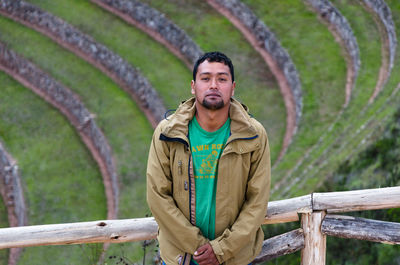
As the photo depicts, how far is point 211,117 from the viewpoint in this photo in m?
4.96

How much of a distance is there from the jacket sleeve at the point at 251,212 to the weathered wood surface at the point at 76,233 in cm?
113

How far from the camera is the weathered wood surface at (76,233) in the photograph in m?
5.61

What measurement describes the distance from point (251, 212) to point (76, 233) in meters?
2.03

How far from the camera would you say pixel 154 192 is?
493cm

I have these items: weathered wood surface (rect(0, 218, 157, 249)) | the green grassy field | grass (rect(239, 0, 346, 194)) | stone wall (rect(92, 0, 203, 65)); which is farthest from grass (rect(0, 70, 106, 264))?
weathered wood surface (rect(0, 218, 157, 249))

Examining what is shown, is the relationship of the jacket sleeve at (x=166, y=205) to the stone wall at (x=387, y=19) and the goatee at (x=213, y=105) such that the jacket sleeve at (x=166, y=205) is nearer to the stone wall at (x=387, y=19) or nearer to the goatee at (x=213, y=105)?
the goatee at (x=213, y=105)

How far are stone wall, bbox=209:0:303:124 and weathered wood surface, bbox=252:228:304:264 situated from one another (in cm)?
1392

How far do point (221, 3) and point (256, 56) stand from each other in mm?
4324

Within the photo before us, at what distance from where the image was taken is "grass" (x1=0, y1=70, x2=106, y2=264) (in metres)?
19.6

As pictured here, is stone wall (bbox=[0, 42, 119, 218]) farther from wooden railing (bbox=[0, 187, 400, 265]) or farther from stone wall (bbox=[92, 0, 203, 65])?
wooden railing (bbox=[0, 187, 400, 265])

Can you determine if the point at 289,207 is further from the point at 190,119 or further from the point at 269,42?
the point at 269,42


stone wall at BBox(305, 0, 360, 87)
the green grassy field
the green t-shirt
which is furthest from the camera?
stone wall at BBox(305, 0, 360, 87)

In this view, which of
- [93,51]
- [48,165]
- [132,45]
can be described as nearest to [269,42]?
[132,45]

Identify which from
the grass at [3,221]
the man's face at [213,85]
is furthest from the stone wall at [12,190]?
the man's face at [213,85]
